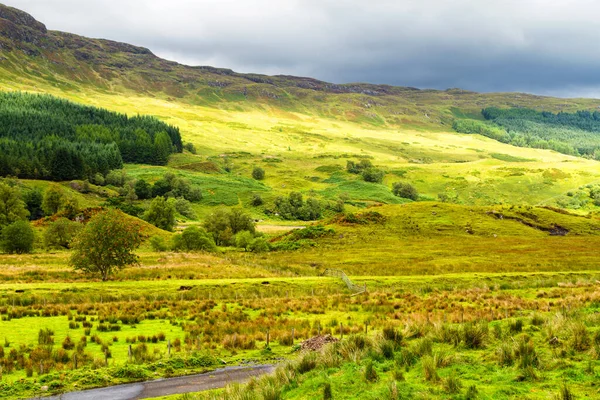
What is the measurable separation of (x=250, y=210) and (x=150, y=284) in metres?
125

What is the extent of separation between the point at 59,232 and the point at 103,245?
4176cm

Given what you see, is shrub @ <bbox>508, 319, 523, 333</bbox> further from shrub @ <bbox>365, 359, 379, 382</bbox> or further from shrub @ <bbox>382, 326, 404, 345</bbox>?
shrub @ <bbox>365, 359, 379, 382</bbox>

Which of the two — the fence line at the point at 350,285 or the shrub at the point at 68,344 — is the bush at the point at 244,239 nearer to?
the fence line at the point at 350,285

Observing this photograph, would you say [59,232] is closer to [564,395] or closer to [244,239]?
[244,239]

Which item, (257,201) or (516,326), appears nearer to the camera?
(516,326)

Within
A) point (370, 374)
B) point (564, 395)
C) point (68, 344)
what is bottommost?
point (68, 344)

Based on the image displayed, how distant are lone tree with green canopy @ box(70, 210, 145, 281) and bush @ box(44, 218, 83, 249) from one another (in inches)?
1406

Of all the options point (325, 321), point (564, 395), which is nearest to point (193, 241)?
point (325, 321)

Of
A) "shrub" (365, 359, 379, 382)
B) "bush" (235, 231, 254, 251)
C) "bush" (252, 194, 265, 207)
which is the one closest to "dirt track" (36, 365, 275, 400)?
"shrub" (365, 359, 379, 382)

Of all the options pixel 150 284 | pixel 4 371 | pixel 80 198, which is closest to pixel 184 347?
pixel 4 371

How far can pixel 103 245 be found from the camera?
5706 cm

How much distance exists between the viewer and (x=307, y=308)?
39.3 meters

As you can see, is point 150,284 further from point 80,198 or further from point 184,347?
point 80,198

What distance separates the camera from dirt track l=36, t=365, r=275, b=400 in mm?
19125
